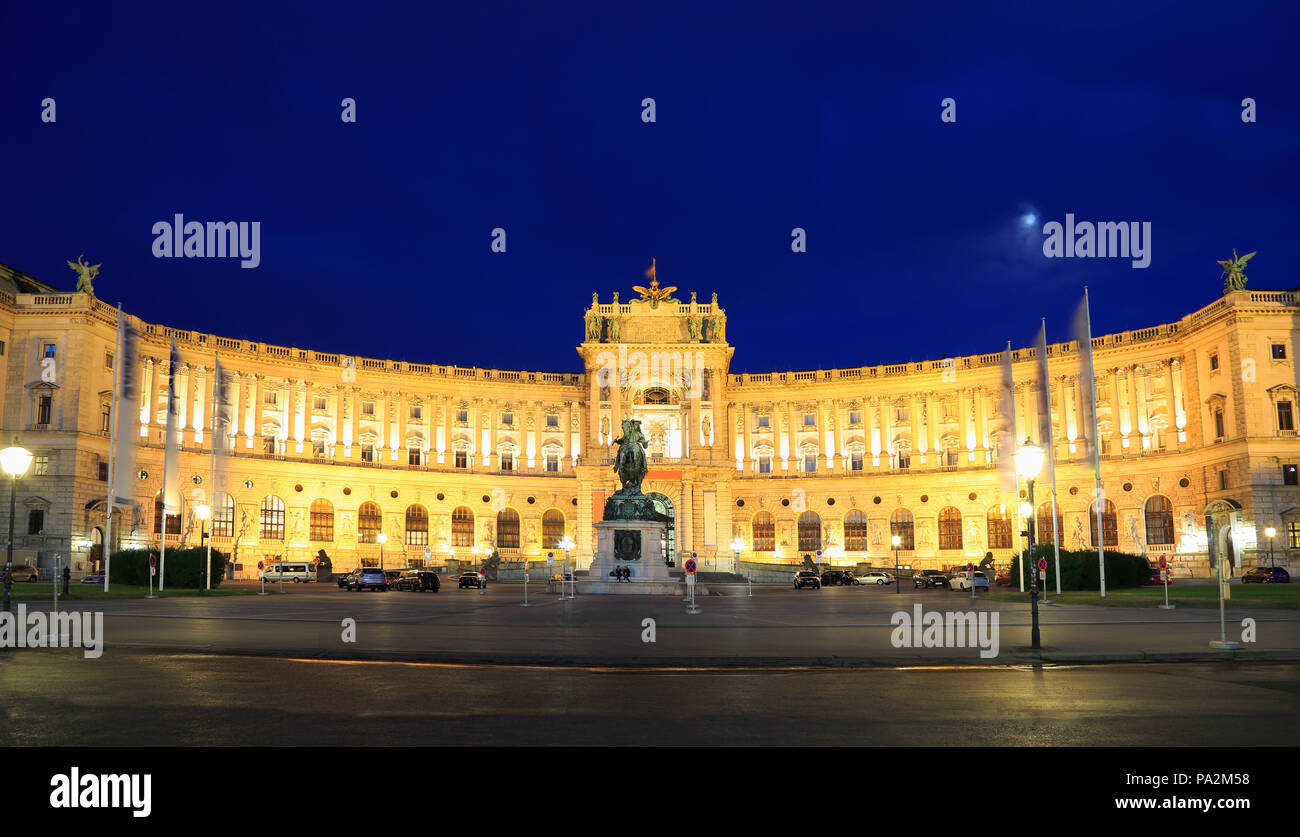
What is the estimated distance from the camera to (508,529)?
9762 cm

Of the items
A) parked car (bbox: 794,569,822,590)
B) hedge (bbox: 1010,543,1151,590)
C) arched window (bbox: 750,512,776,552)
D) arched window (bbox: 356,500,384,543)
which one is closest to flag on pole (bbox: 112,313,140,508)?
arched window (bbox: 356,500,384,543)

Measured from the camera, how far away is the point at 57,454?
7006 centimetres

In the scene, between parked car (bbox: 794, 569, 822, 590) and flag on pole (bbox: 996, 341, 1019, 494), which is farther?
parked car (bbox: 794, 569, 822, 590)

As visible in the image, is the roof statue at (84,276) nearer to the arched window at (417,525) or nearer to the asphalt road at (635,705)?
the arched window at (417,525)

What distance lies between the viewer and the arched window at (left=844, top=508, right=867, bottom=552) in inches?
3777

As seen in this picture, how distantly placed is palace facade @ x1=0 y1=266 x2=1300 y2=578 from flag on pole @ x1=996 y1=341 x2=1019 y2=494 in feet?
3.67

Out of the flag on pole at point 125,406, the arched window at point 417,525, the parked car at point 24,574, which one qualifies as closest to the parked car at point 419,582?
the flag on pole at point 125,406

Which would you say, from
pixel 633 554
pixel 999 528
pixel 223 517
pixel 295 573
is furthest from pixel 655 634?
pixel 999 528

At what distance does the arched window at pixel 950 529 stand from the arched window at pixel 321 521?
57.8 metres

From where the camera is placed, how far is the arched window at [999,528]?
290 feet

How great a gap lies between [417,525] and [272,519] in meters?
13.6

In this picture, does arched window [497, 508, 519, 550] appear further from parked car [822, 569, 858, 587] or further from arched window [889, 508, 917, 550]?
arched window [889, 508, 917, 550]
